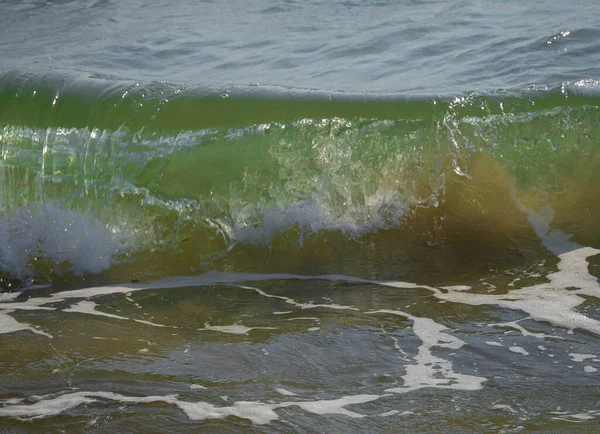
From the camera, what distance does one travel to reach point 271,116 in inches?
186

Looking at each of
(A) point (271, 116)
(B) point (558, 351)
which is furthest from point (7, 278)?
(B) point (558, 351)

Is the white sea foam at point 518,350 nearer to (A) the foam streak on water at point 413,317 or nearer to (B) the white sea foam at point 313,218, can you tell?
(A) the foam streak on water at point 413,317

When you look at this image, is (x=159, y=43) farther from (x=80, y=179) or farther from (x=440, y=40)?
(x=80, y=179)

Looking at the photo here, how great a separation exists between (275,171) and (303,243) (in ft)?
1.50

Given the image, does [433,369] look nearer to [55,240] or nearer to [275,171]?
[275,171]

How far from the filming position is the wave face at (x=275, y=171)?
4.38 m

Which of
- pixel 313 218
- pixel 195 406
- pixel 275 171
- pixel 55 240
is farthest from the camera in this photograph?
pixel 275 171

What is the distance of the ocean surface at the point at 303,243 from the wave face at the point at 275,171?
0.01m

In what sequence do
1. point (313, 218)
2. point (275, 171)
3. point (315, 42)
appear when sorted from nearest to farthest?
point (313, 218) → point (275, 171) → point (315, 42)

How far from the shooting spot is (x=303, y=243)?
4.38 metres

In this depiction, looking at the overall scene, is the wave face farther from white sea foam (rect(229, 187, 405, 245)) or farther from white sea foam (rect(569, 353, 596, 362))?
white sea foam (rect(569, 353, 596, 362))

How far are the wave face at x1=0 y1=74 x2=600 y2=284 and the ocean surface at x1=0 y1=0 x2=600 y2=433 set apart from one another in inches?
0.5

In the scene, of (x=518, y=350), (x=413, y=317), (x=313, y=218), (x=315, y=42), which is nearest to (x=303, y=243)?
(x=313, y=218)

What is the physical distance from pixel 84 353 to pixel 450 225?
2.23 metres
